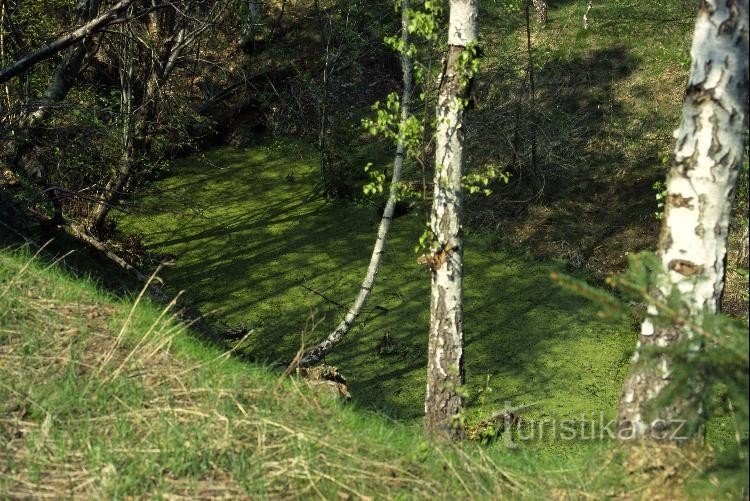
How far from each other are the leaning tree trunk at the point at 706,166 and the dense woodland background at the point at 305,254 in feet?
1.18

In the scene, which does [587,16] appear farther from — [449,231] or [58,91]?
[449,231]

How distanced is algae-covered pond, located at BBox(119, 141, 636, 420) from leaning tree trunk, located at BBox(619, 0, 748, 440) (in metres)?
3.95

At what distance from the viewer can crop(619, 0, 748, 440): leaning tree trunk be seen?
419 centimetres

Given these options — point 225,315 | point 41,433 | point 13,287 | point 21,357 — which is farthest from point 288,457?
point 225,315

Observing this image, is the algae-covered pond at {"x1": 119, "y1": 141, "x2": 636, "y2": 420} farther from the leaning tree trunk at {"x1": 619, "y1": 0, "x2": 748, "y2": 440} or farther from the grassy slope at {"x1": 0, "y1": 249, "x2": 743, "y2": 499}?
the leaning tree trunk at {"x1": 619, "y1": 0, "x2": 748, "y2": 440}

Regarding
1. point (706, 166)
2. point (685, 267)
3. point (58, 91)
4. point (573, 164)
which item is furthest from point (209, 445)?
point (573, 164)

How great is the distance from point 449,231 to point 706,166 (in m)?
2.71

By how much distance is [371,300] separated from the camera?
10.6 m

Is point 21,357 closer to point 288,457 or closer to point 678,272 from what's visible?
point 288,457

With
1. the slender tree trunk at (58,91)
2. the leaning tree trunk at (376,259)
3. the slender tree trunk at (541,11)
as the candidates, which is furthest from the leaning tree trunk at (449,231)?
the slender tree trunk at (541,11)

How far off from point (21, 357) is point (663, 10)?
14703 mm

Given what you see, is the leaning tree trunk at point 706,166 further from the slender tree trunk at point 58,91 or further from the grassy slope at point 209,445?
the slender tree trunk at point 58,91

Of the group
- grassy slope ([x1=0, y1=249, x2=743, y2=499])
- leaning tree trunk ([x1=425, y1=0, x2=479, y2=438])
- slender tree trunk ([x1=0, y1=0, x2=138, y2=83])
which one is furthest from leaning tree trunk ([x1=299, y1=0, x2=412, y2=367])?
grassy slope ([x1=0, y1=249, x2=743, y2=499])

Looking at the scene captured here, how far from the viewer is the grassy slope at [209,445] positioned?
13.5 ft
